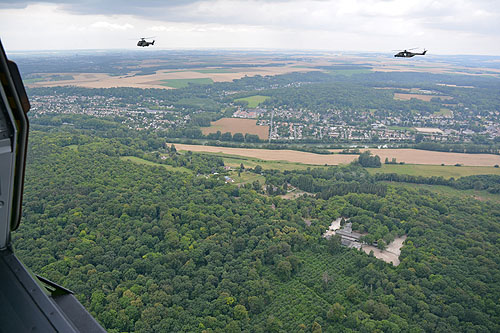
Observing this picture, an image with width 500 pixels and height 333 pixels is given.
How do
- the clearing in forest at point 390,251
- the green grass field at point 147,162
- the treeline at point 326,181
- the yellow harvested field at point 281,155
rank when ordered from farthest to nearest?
the yellow harvested field at point 281,155 → the green grass field at point 147,162 → the treeline at point 326,181 → the clearing in forest at point 390,251

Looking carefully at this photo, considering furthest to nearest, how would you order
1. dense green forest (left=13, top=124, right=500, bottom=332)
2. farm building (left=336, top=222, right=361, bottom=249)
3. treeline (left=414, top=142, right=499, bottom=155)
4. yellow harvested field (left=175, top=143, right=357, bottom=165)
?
treeline (left=414, top=142, right=499, bottom=155)
yellow harvested field (left=175, top=143, right=357, bottom=165)
farm building (left=336, top=222, right=361, bottom=249)
dense green forest (left=13, top=124, right=500, bottom=332)

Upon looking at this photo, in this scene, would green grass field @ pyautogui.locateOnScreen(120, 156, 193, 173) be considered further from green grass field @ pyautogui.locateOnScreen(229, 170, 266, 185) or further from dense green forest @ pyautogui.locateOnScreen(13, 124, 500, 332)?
green grass field @ pyautogui.locateOnScreen(229, 170, 266, 185)

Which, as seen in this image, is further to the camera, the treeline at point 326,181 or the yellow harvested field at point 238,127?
the yellow harvested field at point 238,127

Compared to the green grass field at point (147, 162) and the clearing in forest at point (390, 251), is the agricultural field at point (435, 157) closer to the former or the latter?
the clearing in forest at point (390, 251)

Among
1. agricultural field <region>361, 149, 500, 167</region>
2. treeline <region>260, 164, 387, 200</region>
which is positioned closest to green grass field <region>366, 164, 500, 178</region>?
agricultural field <region>361, 149, 500, 167</region>

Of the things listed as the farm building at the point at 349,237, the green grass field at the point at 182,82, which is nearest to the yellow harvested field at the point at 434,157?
the farm building at the point at 349,237

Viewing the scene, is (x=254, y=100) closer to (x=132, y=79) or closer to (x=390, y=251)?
(x=132, y=79)
